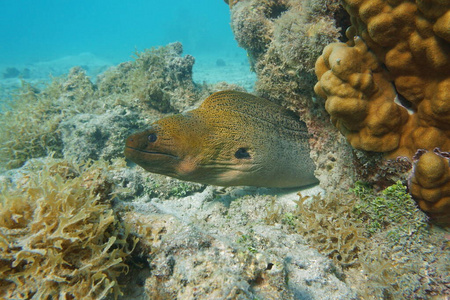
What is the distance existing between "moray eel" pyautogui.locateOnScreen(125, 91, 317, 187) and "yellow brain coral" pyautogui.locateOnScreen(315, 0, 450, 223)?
1.48 metres

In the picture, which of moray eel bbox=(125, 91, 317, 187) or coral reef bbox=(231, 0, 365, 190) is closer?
coral reef bbox=(231, 0, 365, 190)

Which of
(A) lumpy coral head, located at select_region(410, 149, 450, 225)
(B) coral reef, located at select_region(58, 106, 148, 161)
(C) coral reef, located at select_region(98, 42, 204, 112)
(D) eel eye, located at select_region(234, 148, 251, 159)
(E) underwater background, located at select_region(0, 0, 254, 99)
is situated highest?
(E) underwater background, located at select_region(0, 0, 254, 99)

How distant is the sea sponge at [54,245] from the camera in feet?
4.73

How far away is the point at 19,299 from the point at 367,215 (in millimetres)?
2992

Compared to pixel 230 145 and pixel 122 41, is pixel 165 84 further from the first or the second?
pixel 122 41

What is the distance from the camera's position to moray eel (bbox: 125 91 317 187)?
3.15 metres

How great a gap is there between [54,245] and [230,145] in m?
2.45

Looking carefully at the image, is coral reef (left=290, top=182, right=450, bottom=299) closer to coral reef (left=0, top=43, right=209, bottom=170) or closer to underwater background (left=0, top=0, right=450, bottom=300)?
underwater background (left=0, top=0, right=450, bottom=300)

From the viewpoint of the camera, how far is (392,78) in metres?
2.22

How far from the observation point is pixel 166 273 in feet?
5.20

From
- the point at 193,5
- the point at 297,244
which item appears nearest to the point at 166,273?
the point at 297,244

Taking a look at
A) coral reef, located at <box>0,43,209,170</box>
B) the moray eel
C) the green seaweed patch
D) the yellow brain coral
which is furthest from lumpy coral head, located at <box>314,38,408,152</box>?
coral reef, located at <box>0,43,209,170</box>

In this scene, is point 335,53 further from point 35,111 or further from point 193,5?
point 193,5

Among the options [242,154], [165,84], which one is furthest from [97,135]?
[242,154]
